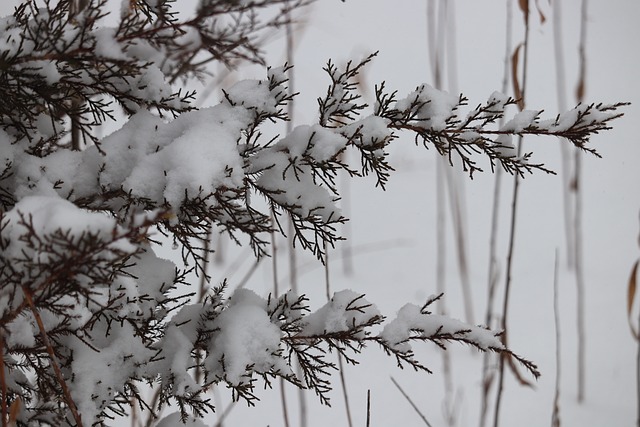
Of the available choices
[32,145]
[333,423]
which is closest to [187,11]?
[333,423]

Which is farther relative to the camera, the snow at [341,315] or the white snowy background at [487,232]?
the white snowy background at [487,232]

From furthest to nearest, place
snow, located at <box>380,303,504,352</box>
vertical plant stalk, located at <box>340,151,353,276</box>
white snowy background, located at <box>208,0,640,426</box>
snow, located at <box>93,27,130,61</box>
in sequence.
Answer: vertical plant stalk, located at <box>340,151,353,276</box>, white snowy background, located at <box>208,0,640,426</box>, snow, located at <box>380,303,504,352</box>, snow, located at <box>93,27,130,61</box>

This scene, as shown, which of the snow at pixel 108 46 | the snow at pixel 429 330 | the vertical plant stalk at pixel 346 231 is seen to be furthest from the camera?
the vertical plant stalk at pixel 346 231

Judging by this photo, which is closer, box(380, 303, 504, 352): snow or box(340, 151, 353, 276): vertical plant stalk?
box(380, 303, 504, 352): snow

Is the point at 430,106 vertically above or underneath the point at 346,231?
above

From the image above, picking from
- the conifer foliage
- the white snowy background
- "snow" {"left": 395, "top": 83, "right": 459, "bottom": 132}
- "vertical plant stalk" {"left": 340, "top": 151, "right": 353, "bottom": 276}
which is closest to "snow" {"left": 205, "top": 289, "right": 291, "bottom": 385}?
the conifer foliage

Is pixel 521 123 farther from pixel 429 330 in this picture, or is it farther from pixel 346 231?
pixel 346 231

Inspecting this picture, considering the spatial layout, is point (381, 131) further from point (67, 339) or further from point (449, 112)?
point (67, 339)

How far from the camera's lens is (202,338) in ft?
3.11

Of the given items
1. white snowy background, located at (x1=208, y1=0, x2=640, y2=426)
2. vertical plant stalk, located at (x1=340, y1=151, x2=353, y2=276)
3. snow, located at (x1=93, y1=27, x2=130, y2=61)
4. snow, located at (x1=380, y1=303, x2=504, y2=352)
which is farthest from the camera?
vertical plant stalk, located at (x1=340, y1=151, x2=353, y2=276)

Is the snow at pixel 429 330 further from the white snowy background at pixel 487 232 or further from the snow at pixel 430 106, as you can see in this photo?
the white snowy background at pixel 487 232

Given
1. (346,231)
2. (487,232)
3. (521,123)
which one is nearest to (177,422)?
(521,123)

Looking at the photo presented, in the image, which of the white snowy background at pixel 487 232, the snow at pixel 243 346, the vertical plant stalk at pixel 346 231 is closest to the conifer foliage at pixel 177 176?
the snow at pixel 243 346

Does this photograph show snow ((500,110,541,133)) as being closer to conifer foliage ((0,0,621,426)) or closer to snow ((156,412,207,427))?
conifer foliage ((0,0,621,426))
